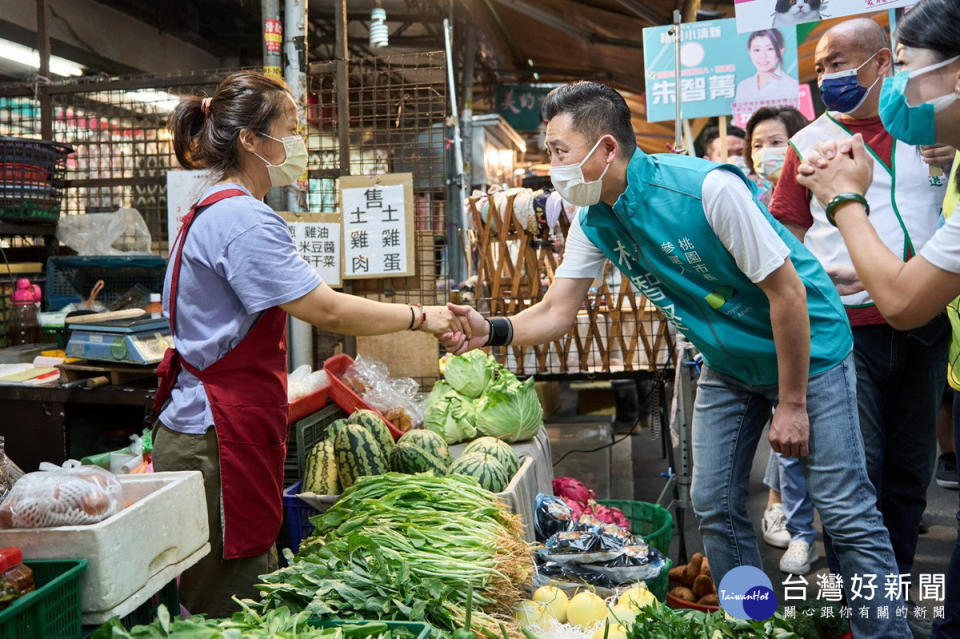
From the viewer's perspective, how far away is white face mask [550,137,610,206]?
260 centimetres

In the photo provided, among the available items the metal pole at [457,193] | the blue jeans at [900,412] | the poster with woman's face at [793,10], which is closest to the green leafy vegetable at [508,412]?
the blue jeans at [900,412]

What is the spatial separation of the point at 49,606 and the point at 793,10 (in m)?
3.67

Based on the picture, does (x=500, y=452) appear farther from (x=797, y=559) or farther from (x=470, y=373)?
(x=797, y=559)

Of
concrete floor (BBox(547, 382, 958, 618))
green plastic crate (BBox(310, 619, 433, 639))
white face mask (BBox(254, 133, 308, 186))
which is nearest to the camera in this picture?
green plastic crate (BBox(310, 619, 433, 639))

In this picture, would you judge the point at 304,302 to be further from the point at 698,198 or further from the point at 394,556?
the point at 698,198

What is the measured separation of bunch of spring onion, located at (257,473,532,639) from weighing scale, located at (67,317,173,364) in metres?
1.69

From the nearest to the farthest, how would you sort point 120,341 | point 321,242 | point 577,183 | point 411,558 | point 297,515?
point 411,558
point 577,183
point 297,515
point 120,341
point 321,242

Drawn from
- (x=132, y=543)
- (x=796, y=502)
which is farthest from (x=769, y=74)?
(x=132, y=543)

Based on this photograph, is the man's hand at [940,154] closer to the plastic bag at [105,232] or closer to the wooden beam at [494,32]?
the plastic bag at [105,232]

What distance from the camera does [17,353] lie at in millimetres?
4836

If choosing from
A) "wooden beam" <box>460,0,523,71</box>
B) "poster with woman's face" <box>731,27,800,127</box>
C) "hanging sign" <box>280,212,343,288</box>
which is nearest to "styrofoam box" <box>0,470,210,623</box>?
"hanging sign" <box>280,212,343,288</box>

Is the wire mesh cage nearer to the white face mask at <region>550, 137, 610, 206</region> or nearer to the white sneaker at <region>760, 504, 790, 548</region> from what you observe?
the white face mask at <region>550, 137, 610, 206</region>

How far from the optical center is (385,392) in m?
4.22

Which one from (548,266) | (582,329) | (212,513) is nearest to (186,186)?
(548,266)
